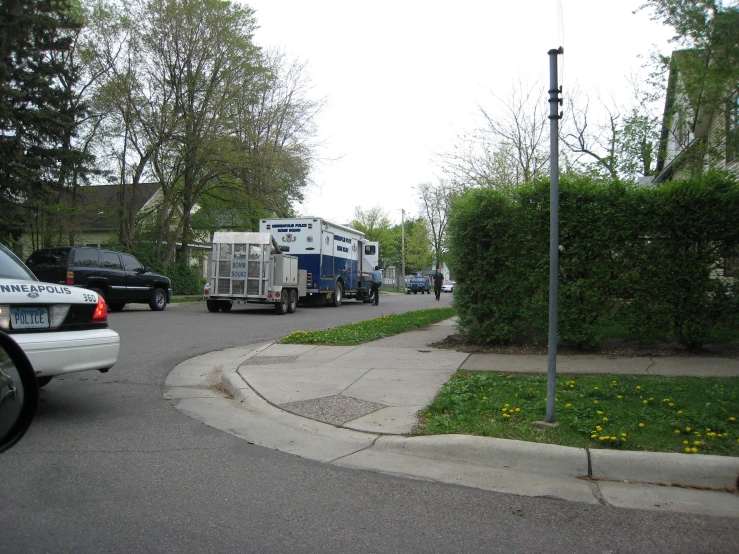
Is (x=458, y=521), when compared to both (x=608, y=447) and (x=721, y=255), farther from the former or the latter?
(x=721, y=255)

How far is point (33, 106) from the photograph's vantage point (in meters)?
22.1

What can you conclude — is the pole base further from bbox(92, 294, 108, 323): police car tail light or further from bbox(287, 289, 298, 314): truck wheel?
bbox(287, 289, 298, 314): truck wheel

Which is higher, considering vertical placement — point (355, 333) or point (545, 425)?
point (355, 333)

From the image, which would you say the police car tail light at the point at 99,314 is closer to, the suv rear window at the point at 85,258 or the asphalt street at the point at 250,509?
the asphalt street at the point at 250,509

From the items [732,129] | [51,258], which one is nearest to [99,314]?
[732,129]

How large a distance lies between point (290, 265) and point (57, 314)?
14888mm

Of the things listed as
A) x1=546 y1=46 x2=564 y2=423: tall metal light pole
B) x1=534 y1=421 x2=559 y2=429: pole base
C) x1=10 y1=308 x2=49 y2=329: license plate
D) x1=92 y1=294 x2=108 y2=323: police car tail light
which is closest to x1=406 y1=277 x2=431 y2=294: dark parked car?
x1=92 y1=294 x2=108 y2=323: police car tail light

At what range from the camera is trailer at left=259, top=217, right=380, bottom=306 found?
23.6 meters

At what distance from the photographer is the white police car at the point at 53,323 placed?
5.12 metres

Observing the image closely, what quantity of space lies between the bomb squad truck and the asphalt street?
534 inches

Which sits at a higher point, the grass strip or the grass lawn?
the grass strip

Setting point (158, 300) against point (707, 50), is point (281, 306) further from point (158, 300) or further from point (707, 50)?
point (707, 50)

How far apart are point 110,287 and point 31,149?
8.54 meters

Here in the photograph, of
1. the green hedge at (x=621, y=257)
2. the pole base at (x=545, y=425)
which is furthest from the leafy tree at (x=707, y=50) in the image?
the pole base at (x=545, y=425)
